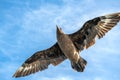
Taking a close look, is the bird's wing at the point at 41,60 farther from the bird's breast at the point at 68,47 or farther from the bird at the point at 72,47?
the bird's breast at the point at 68,47

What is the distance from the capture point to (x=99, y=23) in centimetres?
2992

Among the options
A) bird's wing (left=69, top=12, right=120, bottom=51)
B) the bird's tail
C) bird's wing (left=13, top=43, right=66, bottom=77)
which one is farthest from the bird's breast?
bird's wing (left=13, top=43, right=66, bottom=77)

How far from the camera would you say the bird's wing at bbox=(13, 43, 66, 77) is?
30.4m

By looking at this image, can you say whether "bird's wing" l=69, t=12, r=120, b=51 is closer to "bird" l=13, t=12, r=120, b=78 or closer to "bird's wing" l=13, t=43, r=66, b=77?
"bird" l=13, t=12, r=120, b=78

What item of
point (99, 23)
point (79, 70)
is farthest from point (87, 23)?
point (79, 70)

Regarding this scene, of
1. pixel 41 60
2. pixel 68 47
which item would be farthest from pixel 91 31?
pixel 41 60

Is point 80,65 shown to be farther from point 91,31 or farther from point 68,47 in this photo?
point 91,31

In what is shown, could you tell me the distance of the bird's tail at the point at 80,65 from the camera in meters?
28.6

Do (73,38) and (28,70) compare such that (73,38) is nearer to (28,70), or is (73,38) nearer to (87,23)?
(87,23)

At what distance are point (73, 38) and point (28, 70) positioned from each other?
3.35 meters

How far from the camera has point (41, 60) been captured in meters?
31.2

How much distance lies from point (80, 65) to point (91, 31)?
6.51 ft

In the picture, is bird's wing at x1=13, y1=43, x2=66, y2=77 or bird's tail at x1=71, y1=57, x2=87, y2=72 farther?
bird's wing at x1=13, y1=43, x2=66, y2=77

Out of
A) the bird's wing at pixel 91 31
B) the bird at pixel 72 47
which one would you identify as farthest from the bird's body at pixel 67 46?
the bird's wing at pixel 91 31
